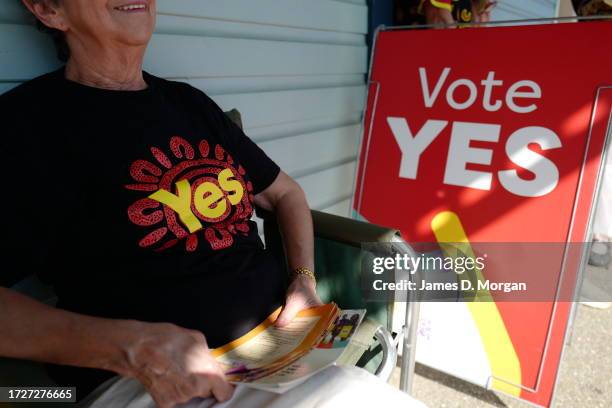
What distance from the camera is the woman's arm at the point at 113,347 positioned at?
0.89m

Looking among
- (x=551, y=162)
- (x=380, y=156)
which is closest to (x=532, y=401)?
(x=551, y=162)

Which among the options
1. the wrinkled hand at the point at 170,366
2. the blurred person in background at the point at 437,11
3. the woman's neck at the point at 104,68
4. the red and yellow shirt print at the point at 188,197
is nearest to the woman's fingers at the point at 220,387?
the wrinkled hand at the point at 170,366

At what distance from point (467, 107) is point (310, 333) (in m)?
1.29

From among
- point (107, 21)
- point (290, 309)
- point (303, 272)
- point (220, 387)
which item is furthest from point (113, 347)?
point (107, 21)

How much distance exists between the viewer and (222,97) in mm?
1860

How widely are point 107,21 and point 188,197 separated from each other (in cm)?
44

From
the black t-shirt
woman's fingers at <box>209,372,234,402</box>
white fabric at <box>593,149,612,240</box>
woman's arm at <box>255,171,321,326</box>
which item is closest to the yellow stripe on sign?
white fabric at <box>593,149,612,240</box>

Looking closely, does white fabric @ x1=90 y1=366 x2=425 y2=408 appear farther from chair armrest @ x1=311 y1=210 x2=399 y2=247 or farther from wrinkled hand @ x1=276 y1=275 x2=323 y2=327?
chair armrest @ x1=311 y1=210 x2=399 y2=247

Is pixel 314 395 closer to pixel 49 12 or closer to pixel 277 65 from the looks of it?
pixel 49 12

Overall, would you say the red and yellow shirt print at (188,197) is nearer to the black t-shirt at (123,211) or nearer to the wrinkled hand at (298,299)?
the black t-shirt at (123,211)

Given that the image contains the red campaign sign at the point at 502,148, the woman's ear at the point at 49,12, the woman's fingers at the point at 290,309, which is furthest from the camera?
the red campaign sign at the point at 502,148

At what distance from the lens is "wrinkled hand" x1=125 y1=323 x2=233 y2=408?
0.91 meters

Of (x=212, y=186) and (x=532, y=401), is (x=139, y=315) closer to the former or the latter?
(x=212, y=186)

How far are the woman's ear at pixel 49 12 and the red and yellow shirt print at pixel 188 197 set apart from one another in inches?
13.8
